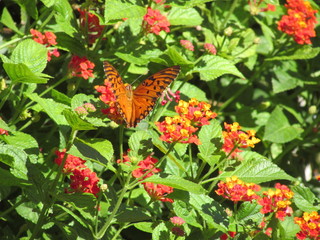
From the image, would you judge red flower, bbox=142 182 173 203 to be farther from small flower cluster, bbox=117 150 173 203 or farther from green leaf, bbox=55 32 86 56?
green leaf, bbox=55 32 86 56

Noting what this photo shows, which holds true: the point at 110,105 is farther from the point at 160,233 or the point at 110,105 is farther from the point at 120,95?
the point at 160,233

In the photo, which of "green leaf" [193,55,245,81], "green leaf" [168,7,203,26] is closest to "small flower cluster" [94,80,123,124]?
"green leaf" [193,55,245,81]

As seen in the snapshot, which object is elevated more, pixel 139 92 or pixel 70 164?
pixel 139 92

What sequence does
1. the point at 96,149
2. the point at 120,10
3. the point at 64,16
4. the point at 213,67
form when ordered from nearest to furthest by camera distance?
the point at 96,149
the point at 120,10
the point at 64,16
the point at 213,67

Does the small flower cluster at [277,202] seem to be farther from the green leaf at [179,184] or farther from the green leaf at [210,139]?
the green leaf at [179,184]

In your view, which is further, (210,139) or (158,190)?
(210,139)

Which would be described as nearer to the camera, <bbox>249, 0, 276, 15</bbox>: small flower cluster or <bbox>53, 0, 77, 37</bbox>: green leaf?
<bbox>53, 0, 77, 37</bbox>: green leaf

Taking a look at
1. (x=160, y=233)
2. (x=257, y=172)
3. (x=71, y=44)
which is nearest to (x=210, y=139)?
(x=257, y=172)

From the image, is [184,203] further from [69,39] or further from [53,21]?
[53,21]
